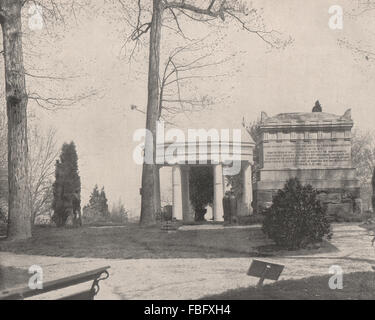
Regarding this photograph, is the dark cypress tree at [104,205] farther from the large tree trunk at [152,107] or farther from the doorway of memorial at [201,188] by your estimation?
the large tree trunk at [152,107]

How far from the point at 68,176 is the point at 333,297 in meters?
15.2

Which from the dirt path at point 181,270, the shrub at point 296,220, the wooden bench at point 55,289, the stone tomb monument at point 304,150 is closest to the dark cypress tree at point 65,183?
the stone tomb monument at point 304,150

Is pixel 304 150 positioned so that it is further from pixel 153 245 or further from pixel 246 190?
pixel 153 245

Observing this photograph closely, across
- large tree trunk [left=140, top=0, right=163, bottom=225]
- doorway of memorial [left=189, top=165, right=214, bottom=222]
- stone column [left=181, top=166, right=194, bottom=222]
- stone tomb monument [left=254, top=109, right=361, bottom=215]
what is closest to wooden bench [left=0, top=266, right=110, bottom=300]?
large tree trunk [left=140, top=0, right=163, bottom=225]

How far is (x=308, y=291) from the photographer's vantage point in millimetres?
7184

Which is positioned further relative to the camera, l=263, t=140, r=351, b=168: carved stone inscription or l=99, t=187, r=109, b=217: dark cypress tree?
l=99, t=187, r=109, b=217: dark cypress tree

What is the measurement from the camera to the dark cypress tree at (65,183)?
805 inches

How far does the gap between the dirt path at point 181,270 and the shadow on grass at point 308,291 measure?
42 centimetres

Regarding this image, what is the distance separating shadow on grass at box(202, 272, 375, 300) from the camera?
683 centimetres

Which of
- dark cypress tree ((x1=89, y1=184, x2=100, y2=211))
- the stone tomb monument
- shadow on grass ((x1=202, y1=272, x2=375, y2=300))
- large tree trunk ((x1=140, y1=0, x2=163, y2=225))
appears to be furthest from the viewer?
dark cypress tree ((x1=89, y1=184, x2=100, y2=211))

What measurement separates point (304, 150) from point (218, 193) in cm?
571

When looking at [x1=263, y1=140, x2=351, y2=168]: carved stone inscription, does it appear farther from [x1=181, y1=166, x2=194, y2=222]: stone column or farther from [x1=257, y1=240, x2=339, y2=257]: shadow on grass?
[x1=257, y1=240, x2=339, y2=257]: shadow on grass

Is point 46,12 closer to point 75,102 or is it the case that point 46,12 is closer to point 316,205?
point 75,102

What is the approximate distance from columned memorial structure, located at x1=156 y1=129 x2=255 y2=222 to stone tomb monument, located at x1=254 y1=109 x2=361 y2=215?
289cm
